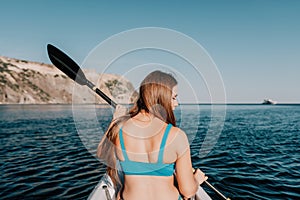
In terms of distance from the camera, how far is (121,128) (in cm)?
276

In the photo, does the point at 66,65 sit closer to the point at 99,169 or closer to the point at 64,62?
the point at 64,62

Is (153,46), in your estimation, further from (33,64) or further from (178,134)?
(33,64)

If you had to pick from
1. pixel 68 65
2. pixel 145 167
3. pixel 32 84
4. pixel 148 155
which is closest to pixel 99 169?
pixel 68 65

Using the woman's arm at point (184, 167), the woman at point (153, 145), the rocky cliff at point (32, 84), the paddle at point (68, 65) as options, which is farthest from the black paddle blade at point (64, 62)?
the rocky cliff at point (32, 84)

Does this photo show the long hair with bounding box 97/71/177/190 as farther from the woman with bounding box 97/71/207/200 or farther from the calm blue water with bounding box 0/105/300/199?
the calm blue water with bounding box 0/105/300/199

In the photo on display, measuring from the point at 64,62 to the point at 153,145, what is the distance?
3382 mm

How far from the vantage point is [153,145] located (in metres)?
2.57

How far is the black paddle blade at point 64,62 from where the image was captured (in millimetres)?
4899

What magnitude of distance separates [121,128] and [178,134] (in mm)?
717

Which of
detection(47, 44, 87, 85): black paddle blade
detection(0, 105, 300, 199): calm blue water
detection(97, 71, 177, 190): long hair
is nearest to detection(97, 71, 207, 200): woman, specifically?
detection(97, 71, 177, 190): long hair

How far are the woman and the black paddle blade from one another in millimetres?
2624

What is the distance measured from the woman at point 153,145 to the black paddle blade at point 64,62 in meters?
2.62

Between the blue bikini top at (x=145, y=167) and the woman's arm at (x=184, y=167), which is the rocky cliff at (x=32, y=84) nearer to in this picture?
the blue bikini top at (x=145, y=167)

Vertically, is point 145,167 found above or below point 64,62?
below
